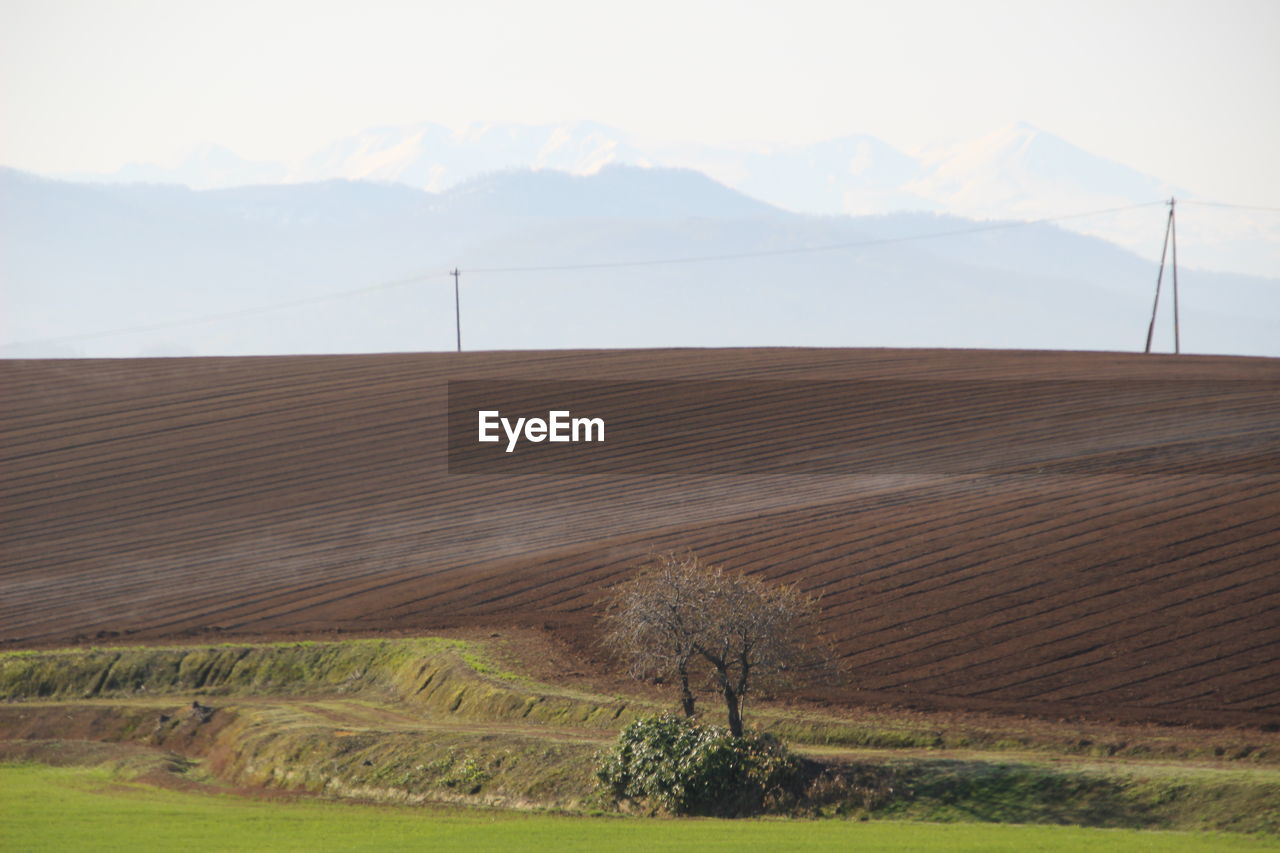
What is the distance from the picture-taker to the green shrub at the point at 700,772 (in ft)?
74.2

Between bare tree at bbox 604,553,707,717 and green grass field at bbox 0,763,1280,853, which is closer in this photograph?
green grass field at bbox 0,763,1280,853

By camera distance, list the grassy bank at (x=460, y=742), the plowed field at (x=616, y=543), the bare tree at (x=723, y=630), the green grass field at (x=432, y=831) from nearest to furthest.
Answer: the green grass field at (x=432, y=831) → the grassy bank at (x=460, y=742) → the bare tree at (x=723, y=630) → the plowed field at (x=616, y=543)

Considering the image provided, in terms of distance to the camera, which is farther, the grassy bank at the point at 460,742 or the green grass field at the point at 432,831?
the grassy bank at the point at 460,742

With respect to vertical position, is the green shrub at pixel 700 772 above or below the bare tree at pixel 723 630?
below

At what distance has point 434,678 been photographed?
1211 inches

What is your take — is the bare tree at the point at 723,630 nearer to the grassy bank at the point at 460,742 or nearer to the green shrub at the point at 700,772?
the green shrub at the point at 700,772

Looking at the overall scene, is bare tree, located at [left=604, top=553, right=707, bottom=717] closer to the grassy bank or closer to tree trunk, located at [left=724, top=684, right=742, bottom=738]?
tree trunk, located at [left=724, top=684, right=742, bottom=738]

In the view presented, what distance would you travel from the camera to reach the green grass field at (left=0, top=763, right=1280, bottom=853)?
62.6 ft
